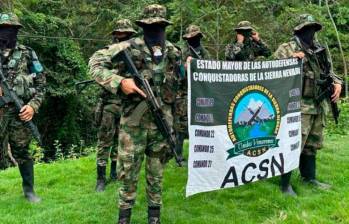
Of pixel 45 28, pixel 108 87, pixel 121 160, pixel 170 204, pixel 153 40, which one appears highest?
pixel 45 28

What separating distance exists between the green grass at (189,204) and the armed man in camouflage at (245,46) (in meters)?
1.97

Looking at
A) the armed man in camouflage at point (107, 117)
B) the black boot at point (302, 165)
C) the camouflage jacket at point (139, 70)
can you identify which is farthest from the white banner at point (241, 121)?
the armed man in camouflage at point (107, 117)

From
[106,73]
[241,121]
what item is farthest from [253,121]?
[106,73]

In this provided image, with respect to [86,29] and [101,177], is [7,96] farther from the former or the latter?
[86,29]

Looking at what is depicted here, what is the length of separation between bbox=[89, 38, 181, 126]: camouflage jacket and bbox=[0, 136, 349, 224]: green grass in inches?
54.8

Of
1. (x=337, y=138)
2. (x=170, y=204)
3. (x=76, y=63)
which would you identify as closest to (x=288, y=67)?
(x=170, y=204)

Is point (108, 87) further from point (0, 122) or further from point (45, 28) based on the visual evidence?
point (45, 28)

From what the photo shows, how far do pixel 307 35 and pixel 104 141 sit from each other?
2908 millimetres

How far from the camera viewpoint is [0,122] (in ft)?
19.1

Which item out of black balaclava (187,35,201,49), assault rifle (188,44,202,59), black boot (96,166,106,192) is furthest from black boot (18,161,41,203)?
black balaclava (187,35,201,49)

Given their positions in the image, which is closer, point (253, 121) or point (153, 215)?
point (153, 215)

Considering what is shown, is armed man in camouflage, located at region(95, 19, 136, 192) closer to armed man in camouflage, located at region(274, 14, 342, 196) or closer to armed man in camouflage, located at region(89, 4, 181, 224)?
armed man in camouflage, located at region(89, 4, 181, 224)

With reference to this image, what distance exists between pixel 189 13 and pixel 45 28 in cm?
524

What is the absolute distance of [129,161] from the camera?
4.84m
